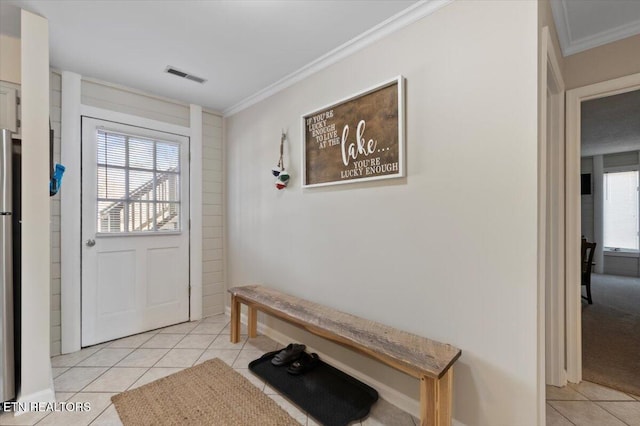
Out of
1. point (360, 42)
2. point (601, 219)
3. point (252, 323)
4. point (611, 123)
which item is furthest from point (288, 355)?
point (601, 219)

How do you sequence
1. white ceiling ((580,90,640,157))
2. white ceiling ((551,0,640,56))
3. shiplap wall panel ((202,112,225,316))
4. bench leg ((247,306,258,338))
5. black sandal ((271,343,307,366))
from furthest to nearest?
shiplap wall panel ((202,112,225,316)) < white ceiling ((580,90,640,157)) < bench leg ((247,306,258,338)) < black sandal ((271,343,307,366)) < white ceiling ((551,0,640,56))

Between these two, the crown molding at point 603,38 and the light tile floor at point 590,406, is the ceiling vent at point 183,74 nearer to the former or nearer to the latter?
the crown molding at point 603,38

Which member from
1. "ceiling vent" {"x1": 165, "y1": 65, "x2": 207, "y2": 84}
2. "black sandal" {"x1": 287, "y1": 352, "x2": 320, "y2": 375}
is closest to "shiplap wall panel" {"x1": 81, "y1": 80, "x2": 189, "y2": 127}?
"ceiling vent" {"x1": 165, "y1": 65, "x2": 207, "y2": 84}

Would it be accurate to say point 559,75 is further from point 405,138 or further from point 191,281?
point 191,281

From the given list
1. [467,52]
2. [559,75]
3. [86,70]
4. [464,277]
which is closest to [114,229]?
[86,70]

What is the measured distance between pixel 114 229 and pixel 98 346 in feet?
3.52

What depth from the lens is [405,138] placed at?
180 centimetres

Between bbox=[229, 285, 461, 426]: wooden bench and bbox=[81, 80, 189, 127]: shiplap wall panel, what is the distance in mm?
2223

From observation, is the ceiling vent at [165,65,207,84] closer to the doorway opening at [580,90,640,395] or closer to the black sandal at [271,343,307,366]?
the black sandal at [271,343,307,366]

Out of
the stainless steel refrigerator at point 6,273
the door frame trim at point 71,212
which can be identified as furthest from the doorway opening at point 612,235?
the door frame trim at point 71,212

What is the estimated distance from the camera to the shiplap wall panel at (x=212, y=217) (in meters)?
3.41

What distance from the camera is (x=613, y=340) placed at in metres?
2.72

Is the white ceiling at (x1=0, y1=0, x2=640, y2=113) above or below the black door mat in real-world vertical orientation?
above

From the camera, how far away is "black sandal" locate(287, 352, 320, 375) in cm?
212
